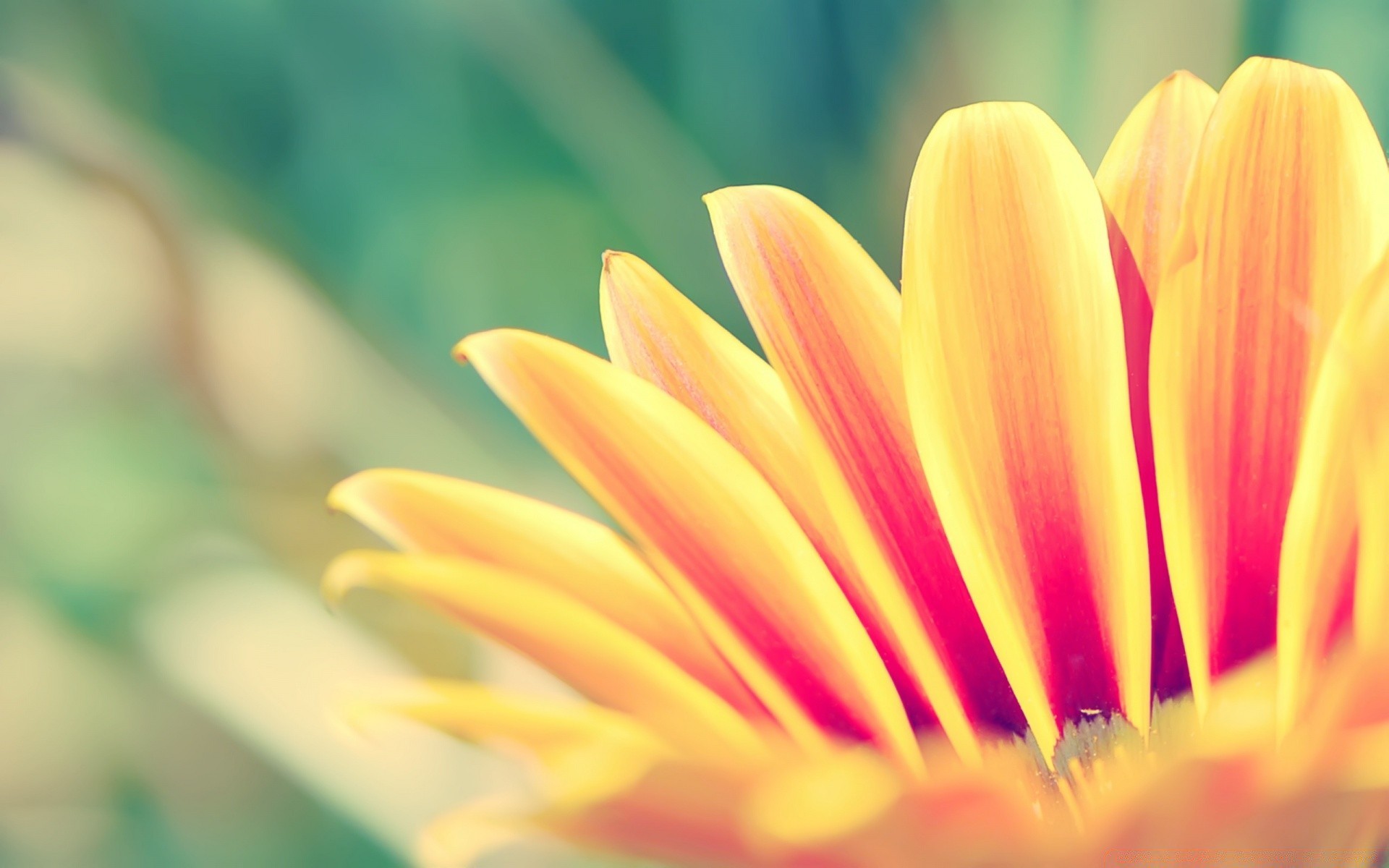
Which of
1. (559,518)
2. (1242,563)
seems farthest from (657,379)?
(1242,563)

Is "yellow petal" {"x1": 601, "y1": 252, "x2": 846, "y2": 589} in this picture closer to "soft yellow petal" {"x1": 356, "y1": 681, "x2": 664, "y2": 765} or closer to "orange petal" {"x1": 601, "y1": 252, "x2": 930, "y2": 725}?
"orange petal" {"x1": 601, "y1": 252, "x2": 930, "y2": 725}

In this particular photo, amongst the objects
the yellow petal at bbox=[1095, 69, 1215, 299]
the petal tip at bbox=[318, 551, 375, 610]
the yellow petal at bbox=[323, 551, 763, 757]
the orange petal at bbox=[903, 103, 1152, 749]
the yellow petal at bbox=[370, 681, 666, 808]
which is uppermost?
the yellow petal at bbox=[1095, 69, 1215, 299]

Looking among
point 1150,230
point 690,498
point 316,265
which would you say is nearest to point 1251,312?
point 1150,230

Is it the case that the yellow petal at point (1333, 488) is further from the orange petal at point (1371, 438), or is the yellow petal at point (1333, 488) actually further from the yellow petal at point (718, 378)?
the yellow petal at point (718, 378)

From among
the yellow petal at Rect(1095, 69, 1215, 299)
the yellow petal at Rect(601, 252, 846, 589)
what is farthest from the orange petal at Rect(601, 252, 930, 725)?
the yellow petal at Rect(1095, 69, 1215, 299)

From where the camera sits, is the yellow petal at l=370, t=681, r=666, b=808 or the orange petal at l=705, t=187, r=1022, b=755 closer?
the yellow petal at l=370, t=681, r=666, b=808
